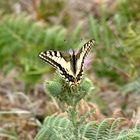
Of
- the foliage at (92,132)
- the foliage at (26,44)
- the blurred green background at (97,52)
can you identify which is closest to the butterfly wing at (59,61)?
the foliage at (92,132)

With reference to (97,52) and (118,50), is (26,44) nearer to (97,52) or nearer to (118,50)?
(97,52)

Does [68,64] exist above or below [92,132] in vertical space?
above

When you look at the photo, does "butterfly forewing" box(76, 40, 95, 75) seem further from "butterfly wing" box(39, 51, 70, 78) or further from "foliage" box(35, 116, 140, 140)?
"foliage" box(35, 116, 140, 140)

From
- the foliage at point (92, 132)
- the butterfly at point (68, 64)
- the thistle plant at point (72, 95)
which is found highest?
the butterfly at point (68, 64)

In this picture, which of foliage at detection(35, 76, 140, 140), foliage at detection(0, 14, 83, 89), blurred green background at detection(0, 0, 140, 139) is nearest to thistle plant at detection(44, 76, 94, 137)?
foliage at detection(35, 76, 140, 140)

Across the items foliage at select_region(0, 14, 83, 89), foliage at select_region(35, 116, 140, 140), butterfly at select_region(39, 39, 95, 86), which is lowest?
foliage at select_region(35, 116, 140, 140)

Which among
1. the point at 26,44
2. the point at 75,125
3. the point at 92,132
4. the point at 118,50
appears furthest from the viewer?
the point at 26,44

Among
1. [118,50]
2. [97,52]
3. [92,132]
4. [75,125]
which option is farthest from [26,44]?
[75,125]

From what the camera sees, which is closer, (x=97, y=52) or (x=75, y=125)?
(x=75, y=125)

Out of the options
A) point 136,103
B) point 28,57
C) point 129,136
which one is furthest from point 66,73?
point 28,57

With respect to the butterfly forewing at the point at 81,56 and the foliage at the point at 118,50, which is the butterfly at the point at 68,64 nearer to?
the butterfly forewing at the point at 81,56
